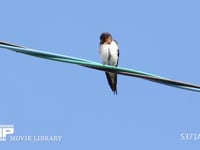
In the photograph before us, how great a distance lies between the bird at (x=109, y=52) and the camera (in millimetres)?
8141

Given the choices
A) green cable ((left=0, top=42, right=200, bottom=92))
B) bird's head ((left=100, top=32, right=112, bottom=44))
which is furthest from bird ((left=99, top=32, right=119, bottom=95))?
green cable ((left=0, top=42, right=200, bottom=92))

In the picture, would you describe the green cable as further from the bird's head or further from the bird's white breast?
the bird's white breast

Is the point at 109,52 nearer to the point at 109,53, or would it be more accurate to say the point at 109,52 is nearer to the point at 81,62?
the point at 109,53

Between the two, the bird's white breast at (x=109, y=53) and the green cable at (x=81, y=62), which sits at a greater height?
the bird's white breast at (x=109, y=53)

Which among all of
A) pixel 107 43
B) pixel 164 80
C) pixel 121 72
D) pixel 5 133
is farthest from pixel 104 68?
pixel 5 133

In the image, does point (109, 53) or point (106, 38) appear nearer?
point (106, 38)

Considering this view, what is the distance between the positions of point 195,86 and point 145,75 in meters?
0.33

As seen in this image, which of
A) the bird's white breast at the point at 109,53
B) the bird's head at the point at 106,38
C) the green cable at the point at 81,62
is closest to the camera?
the green cable at the point at 81,62

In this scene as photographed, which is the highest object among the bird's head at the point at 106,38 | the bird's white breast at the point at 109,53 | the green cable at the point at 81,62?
the bird's head at the point at 106,38

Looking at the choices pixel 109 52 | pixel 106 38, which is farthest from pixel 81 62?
pixel 109 52

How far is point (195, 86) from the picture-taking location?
4.05m

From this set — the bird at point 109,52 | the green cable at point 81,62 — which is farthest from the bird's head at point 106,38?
the green cable at point 81,62

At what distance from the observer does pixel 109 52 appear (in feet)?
27.2

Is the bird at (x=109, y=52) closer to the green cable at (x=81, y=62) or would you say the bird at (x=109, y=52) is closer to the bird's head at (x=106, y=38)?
the bird's head at (x=106, y=38)
